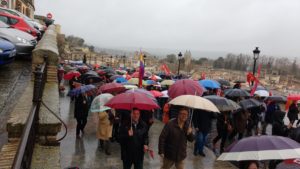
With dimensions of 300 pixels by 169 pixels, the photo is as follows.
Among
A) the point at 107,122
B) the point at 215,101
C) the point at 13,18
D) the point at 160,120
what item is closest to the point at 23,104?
the point at 107,122

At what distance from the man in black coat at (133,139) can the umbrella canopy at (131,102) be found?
31cm

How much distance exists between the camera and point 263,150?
3977 millimetres

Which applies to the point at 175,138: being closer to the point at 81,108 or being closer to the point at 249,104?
the point at 81,108

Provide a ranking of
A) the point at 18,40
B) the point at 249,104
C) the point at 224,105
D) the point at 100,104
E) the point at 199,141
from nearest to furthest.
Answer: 1. the point at 100,104
2. the point at 224,105
3. the point at 199,141
4. the point at 249,104
5. the point at 18,40

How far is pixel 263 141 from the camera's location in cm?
408

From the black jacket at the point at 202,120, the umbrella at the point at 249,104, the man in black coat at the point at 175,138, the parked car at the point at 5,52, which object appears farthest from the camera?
the parked car at the point at 5,52

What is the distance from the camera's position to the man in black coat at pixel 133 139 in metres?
5.60

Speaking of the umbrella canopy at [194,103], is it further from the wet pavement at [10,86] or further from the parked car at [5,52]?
the parked car at [5,52]

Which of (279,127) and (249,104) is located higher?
(249,104)

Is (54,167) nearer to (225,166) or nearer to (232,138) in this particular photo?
(225,166)

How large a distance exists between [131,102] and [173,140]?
3.35ft

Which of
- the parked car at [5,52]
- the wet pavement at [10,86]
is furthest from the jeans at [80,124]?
the parked car at [5,52]

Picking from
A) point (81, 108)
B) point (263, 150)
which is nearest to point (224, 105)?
point (81, 108)

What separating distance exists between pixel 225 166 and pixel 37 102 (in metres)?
5.35
